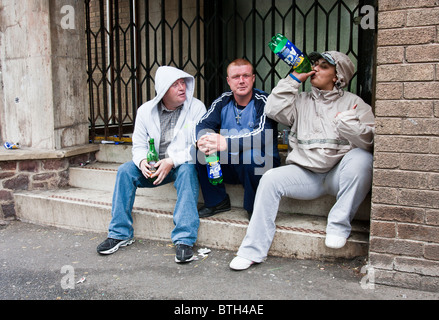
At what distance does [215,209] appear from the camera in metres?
3.75

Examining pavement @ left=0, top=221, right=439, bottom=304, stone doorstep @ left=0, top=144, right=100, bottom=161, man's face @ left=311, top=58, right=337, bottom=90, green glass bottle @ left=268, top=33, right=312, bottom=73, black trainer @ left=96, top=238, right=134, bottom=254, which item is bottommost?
pavement @ left=0, top=221, right=439, bottom=304

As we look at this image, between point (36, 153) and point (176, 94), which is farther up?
point (176, 94)

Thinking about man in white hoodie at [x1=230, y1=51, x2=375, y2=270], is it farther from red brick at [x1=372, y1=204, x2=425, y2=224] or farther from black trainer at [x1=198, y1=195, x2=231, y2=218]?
black trainer at [x1=198, y1=195, x2=231, y2=218]

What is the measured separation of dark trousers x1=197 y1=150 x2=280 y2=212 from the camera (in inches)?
135

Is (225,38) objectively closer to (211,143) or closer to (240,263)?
(211,143)

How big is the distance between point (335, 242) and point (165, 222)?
150 centimetres

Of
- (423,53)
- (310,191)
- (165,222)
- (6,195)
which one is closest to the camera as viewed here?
(423,53)

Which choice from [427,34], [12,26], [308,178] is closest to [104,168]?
[12,26]

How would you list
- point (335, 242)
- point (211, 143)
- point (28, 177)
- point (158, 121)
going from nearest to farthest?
point (335, 242) → point (211, 143) → point (158, 121) → point (28, 177)

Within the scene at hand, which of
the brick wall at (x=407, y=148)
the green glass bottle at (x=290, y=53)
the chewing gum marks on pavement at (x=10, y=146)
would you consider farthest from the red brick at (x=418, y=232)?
the chewing gum marks on pavement at (x=10, y=146)

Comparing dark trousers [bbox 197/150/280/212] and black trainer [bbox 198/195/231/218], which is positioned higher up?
dark trousers [bbox 197/150/280/212]

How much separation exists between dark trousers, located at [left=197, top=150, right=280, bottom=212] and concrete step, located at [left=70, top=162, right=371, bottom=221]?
233mm

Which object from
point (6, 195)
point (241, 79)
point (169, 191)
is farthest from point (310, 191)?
point (6, 195)

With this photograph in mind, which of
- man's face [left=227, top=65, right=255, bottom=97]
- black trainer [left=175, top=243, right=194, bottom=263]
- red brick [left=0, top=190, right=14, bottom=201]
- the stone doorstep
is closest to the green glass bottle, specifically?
man's face [left=227, top=65, right=255, bottom=97]
